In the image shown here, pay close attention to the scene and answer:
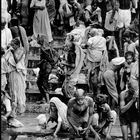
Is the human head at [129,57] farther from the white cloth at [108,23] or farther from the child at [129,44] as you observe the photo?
the white cloth at [108,23]

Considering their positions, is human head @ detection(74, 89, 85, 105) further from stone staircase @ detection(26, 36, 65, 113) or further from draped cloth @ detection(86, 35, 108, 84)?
draped cloth @ detection(86, 35, 108, 84)

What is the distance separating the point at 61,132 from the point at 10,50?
2.29 meters

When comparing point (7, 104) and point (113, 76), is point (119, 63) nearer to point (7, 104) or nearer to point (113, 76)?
point (113, 76)

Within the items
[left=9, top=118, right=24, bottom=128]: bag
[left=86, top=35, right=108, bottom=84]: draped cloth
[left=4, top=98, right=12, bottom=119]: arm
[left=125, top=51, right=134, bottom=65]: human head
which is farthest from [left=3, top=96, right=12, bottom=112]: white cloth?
[left=86, top=35, right=108, bottom=84]: draped cloth

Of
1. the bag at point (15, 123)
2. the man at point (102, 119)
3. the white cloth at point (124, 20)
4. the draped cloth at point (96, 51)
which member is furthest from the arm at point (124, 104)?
the white cloth at point (124, 20)

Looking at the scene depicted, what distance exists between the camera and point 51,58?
61.0ft

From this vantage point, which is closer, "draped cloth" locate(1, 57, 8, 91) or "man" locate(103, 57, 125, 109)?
"draped cloth" locate(1, 57, 8, 91)

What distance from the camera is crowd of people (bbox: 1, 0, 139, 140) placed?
1541 cm

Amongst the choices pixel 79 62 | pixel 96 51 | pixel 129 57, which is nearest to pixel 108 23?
pixel 96 51

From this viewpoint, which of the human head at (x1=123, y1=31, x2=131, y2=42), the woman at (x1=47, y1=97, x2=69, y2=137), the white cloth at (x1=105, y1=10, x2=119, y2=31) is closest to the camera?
the woman at (x1=47, y1=97, x2=69, y2=137)

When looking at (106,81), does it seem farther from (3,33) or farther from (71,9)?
(71,9)

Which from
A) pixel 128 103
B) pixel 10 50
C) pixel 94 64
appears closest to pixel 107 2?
pixel 94 64

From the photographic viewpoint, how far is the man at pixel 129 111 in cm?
1509

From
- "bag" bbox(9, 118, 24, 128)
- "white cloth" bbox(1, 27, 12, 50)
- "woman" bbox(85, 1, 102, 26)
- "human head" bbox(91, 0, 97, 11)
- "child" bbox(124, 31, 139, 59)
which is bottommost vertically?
"bag" bbox(9, 118, 24, 128)
